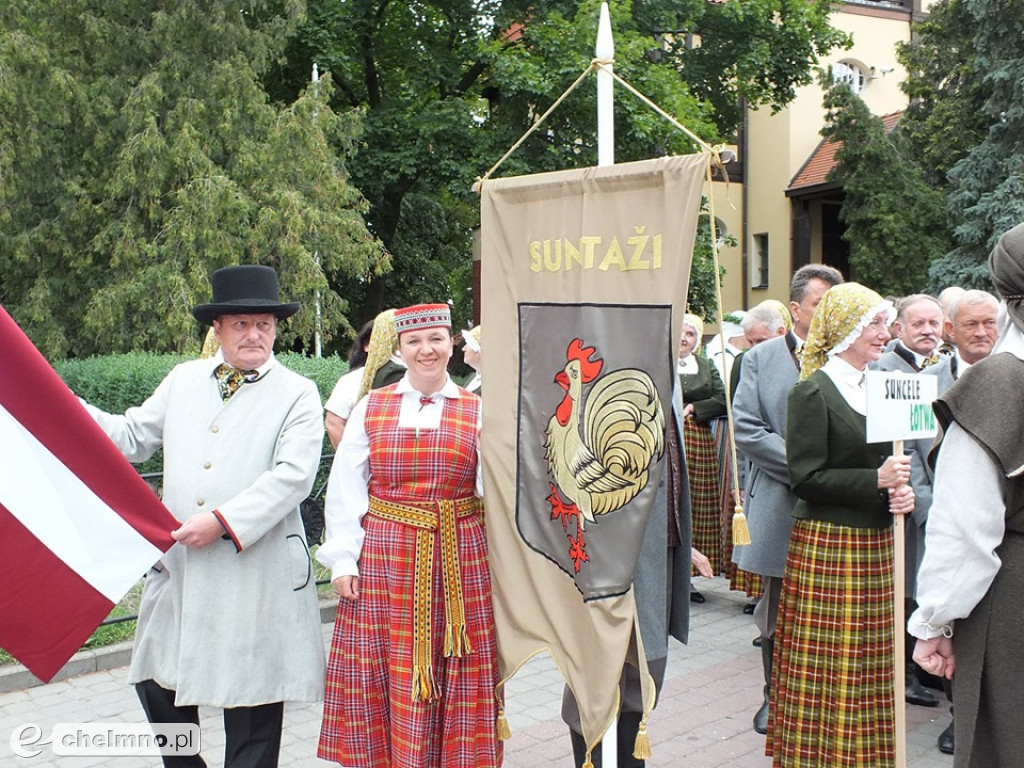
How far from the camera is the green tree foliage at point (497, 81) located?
1822 centimetres

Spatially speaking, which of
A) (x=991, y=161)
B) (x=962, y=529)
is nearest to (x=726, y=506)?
(x=962, y=529)

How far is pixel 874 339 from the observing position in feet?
13.6

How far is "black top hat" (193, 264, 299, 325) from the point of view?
369 cm

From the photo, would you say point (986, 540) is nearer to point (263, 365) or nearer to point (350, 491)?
point (350, 491)

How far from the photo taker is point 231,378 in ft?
12.5

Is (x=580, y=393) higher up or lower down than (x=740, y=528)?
higher up

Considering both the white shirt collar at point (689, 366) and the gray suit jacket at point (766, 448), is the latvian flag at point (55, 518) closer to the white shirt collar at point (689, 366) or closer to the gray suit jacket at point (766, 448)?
the gray suit jacket at point (766, 448)

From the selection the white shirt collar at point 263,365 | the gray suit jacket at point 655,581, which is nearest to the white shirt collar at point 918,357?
the gray suit jacket at point 655,581

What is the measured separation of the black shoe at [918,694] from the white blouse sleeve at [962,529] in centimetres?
279

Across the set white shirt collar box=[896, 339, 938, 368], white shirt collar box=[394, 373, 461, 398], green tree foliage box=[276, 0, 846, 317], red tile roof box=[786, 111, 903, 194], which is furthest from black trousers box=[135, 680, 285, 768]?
red tile roof box=[786, 111, 903, 194]

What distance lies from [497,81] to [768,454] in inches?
584

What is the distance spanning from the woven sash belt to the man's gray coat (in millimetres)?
393

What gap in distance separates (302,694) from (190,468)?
901 millimetres

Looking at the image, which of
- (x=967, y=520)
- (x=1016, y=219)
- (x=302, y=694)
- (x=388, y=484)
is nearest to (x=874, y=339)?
(x=967, y=520)
